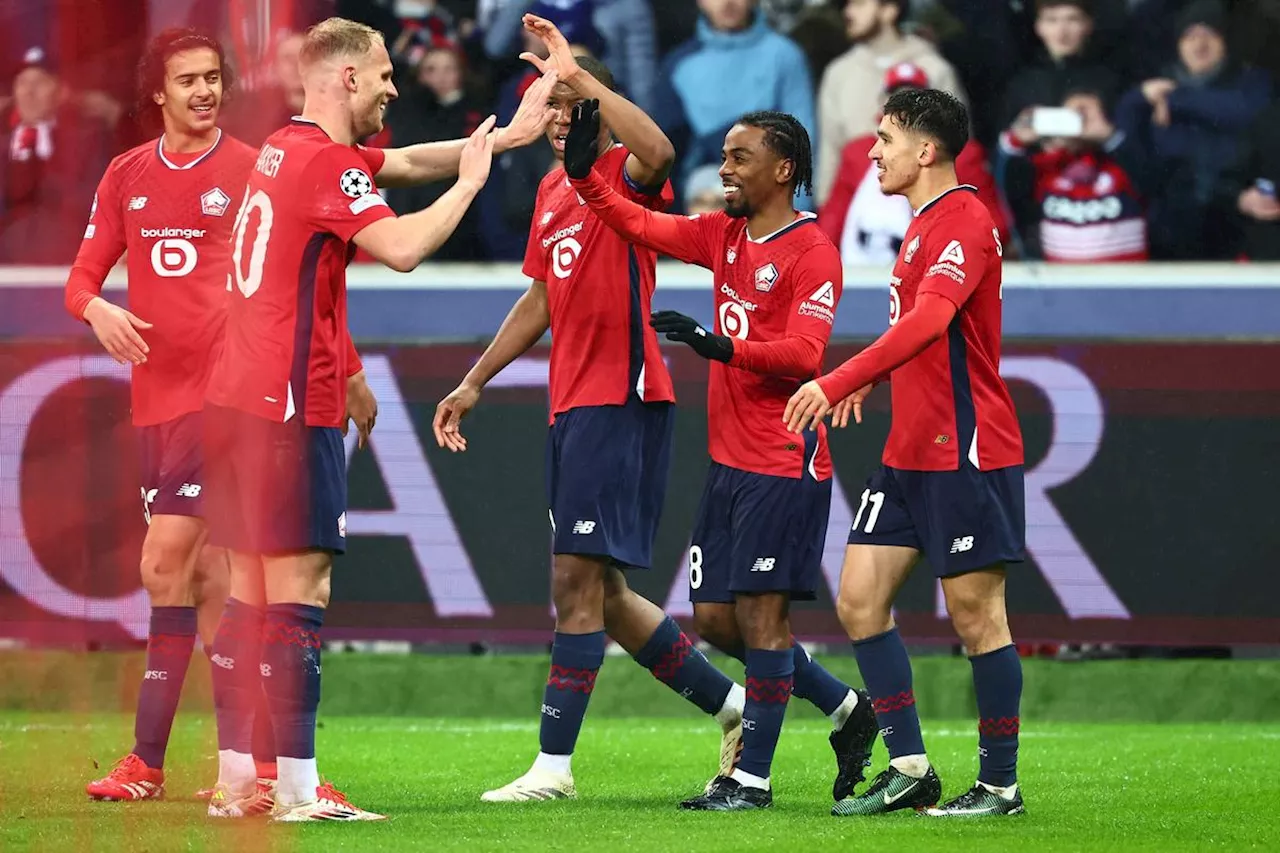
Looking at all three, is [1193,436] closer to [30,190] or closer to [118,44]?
[118,44]

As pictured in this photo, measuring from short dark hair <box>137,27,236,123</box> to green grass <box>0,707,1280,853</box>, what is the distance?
2.24 metres

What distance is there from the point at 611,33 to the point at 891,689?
6.00 metres

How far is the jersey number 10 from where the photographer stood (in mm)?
5430

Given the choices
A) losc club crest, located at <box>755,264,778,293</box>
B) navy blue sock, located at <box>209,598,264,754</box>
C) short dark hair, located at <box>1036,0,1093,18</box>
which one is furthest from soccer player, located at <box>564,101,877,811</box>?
short dark hair, located at <box>1036,0,1093,18</box>

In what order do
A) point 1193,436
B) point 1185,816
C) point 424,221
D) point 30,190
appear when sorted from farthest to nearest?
1. point 30,190
2. point 1193,436
3. point 1185,816
4. point 424,221

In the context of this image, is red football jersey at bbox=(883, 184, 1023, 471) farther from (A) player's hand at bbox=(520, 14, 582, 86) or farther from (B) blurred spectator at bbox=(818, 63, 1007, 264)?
(B) blurred spectator at bbox=(818, 63, 1007, 264)

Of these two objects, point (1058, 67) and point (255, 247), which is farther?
point (1058, 67)

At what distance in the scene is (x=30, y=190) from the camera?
33.9 feet

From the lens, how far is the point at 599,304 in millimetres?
6238

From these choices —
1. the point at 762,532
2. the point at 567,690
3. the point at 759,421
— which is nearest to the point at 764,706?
the point at 762,532

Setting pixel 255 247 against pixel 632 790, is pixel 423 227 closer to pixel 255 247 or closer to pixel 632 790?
pixel 255 247

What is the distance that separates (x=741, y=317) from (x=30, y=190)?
561 cm

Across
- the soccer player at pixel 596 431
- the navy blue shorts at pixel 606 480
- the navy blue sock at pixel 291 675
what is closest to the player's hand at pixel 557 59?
the soccer player at pixel 596 431

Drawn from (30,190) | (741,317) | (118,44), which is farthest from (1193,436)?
(30,190)
